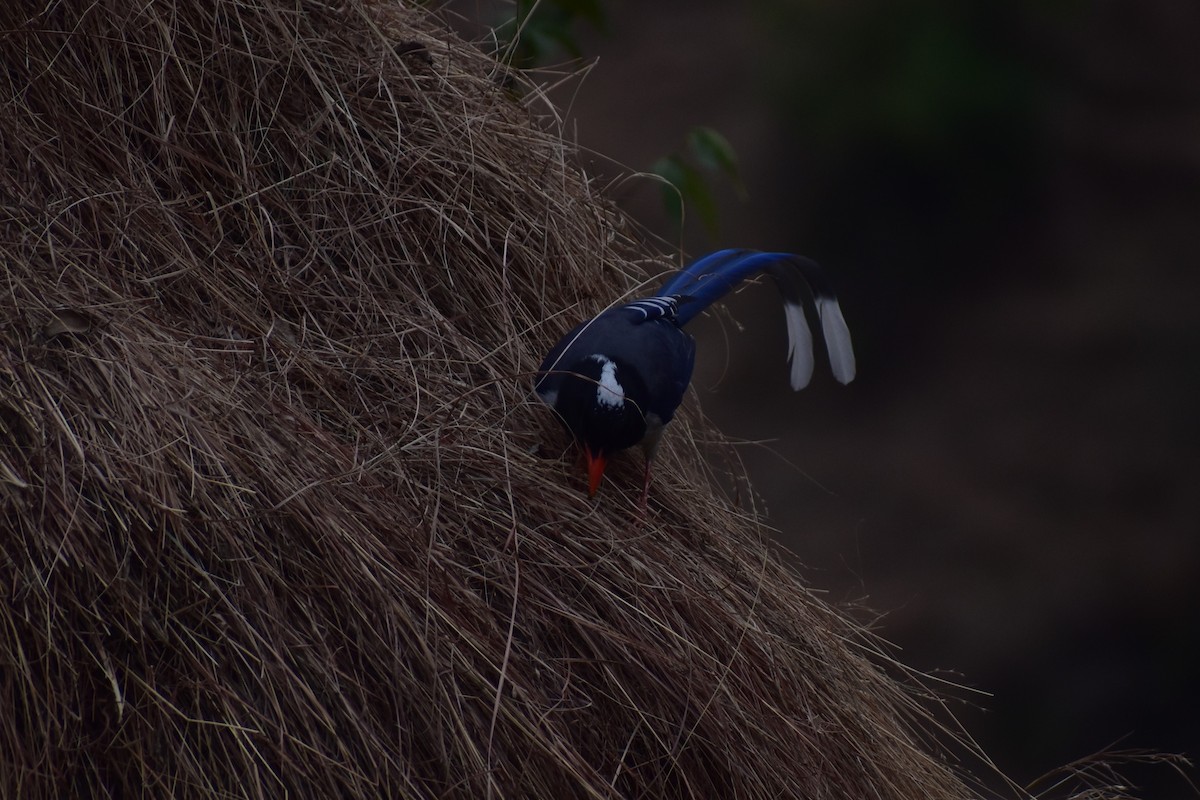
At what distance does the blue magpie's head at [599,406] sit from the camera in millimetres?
1799

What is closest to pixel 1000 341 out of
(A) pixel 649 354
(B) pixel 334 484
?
(A) pixel 649 354

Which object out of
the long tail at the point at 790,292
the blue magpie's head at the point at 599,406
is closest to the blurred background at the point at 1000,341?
the long tail at the point at 790,292

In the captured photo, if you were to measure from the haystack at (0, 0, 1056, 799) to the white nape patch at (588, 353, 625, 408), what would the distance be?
0.31ft

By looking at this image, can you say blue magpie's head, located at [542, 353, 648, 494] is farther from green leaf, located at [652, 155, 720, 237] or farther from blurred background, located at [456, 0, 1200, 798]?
blurred background, located at [456, 0, 1200, 798]

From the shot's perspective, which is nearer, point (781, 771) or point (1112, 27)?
point (781, 771)

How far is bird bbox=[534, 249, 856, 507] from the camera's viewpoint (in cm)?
182

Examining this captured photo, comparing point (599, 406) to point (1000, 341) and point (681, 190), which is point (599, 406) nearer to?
point (681, 190)

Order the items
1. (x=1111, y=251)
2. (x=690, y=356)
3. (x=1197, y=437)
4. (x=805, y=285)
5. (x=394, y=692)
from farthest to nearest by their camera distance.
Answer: (x=1111, y=251) → (x=1197, y=437) → (x=805, y=285) → (x=690, y=356) → (x=394, y=692)

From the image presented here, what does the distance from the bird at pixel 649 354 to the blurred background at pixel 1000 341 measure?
556cm

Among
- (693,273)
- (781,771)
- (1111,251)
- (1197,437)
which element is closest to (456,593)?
(781,771)

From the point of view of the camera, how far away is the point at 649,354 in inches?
77.5

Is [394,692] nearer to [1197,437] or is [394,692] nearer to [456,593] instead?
[456,593]

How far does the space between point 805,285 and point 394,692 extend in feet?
4.20

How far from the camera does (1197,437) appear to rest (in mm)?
7902
